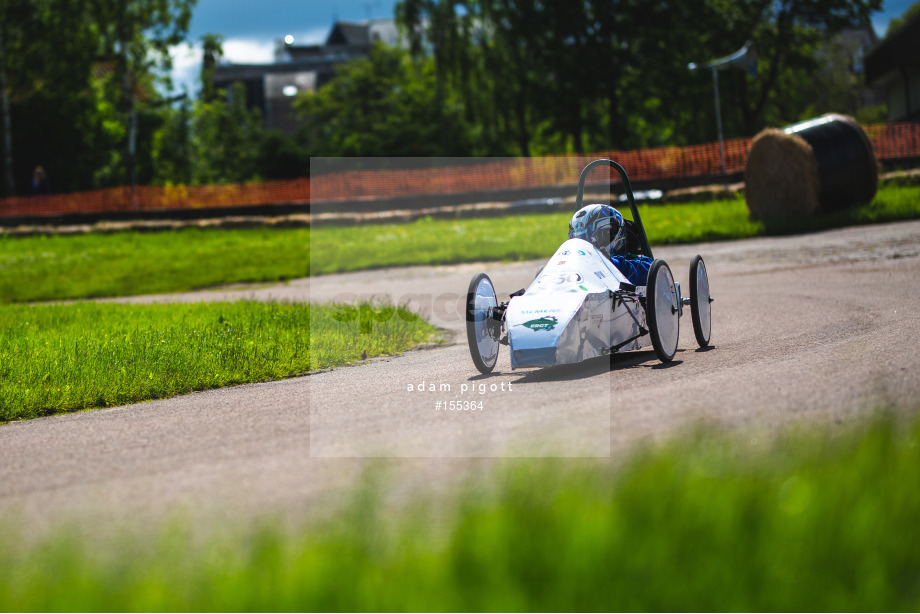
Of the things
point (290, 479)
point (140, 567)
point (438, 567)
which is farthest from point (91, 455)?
point (438, 567)

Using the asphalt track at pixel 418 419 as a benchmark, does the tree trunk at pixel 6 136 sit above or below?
above

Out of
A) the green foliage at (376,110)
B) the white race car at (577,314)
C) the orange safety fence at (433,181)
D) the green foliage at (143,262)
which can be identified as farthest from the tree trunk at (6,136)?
the white race car at (577,314)

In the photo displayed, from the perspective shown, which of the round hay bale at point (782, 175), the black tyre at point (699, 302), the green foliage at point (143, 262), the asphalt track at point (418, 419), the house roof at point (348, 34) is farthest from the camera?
the house roof at point (348, 34)

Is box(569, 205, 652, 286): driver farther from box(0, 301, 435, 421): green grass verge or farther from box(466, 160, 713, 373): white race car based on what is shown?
box(0, 301, 435, 421): green grass verge

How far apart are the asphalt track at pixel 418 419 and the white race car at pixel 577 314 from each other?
19 centimetres

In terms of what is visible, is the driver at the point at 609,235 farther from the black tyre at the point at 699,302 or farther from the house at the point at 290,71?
the house at the point at 290,71

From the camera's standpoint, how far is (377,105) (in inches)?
3073

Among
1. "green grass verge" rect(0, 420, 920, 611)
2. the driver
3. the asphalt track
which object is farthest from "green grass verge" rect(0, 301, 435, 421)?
"green grass verge" rect(0, 420, 920, 611)

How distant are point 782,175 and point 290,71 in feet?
321

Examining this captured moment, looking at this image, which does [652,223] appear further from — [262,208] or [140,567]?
[140,567]

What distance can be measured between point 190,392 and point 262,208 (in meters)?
27.6

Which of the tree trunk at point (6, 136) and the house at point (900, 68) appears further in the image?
the house at point (900, 68)

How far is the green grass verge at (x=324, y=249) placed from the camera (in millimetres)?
21594

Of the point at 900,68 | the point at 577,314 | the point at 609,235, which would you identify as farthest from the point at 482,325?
the point at 900,68
